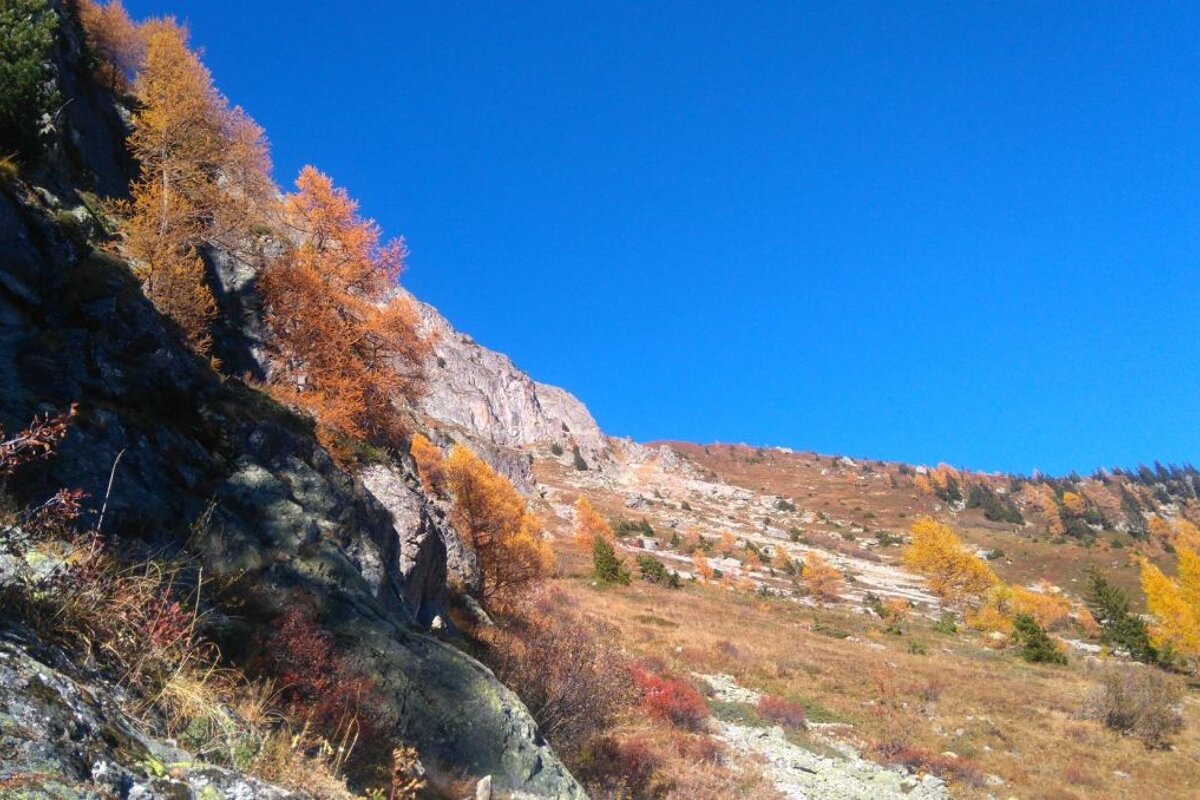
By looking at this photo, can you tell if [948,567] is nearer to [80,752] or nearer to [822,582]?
[822,582]

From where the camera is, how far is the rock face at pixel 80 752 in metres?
A: 2.95

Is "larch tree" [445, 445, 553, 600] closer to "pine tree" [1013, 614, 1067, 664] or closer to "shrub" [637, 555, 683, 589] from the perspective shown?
"shrub" [637, 555, 683, 589]

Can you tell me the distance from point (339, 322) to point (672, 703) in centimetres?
1703

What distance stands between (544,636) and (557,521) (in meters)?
92.8

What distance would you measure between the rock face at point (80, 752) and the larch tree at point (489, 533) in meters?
25.2

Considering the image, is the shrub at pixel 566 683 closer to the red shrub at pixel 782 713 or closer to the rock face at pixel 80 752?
the red shrub at pixel 782 713

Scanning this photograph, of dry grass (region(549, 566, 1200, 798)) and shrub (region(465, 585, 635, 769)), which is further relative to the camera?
dry grass (region(549, 566, 1200, 798))

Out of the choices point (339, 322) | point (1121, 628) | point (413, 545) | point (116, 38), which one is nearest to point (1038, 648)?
point (1121, 628)

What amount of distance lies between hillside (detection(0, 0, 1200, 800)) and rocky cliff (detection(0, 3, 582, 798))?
6cm

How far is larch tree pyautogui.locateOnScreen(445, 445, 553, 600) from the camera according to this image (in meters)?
30.1

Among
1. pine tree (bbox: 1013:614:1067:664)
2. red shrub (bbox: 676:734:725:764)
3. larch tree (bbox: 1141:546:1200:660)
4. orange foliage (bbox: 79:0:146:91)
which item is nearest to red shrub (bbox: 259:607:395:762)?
red shrub (bbox: 676:734:725:764)

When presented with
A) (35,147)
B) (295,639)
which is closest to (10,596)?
(295,639)

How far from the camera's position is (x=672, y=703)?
68.6 ft

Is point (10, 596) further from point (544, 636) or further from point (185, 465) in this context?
point (544, 636)
